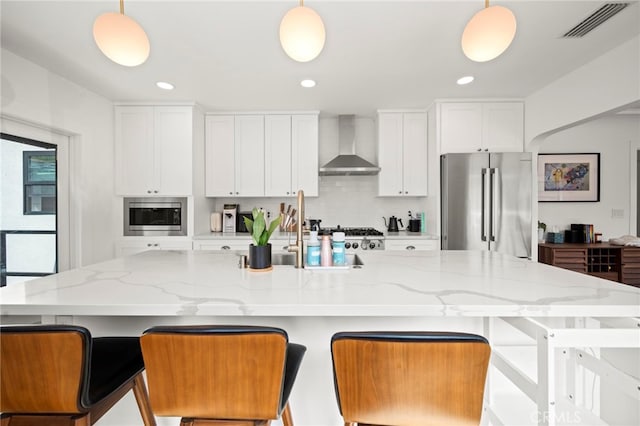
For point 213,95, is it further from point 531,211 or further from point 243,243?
point 531,211

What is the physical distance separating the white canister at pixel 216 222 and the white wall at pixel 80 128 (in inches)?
42.6

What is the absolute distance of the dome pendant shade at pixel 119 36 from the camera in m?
1.29

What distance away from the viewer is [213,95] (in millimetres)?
3436

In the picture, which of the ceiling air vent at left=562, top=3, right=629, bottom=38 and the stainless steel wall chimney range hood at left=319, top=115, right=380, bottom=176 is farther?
the stainless steel wall chimney range hood at left=319, top=115, right=380, bottom=176

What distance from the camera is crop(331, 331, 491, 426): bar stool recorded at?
0.84 m

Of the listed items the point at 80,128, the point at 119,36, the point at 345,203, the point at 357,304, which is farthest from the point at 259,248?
the point at 345,203

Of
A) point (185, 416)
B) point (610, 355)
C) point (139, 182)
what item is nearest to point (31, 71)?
point (139, 182)

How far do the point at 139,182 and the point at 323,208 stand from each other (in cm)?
223

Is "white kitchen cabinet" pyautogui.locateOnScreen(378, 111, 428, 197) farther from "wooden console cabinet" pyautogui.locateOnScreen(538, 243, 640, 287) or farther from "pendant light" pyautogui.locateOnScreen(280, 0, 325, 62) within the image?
"pendant light" pyautogui.locateOnScreen(280, 0, 325, 62)

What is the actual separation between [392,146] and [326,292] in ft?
10.2

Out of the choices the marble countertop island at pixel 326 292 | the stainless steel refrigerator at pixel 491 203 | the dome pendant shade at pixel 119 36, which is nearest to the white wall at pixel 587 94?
the stainless steel refrigerator at pixel 491 203

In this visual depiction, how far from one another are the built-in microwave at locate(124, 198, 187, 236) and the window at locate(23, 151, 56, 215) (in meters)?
0.74

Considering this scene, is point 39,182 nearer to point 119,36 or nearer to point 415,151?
point 119,36

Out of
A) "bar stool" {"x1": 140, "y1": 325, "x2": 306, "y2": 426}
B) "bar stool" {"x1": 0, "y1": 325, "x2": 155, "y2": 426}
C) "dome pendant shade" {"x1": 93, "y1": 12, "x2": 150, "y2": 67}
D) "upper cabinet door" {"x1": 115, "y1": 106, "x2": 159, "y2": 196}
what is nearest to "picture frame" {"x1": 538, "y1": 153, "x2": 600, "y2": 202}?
"bar stool" {"x1": 140, "y1": 325, "x2": 306, "y2": 426}
